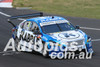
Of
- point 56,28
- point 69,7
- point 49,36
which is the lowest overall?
point 69,7

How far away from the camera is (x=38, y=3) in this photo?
34406mm

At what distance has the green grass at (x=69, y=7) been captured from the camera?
2715cm

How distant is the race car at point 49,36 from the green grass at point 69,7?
1146cm

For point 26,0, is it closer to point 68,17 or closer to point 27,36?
point 68,17

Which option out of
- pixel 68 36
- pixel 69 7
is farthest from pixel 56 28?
pixel 69 7

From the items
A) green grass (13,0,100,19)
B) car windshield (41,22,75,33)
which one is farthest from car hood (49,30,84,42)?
green grass (13,0,100,19)

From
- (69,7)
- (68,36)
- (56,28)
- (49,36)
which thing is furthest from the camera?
(69,7)

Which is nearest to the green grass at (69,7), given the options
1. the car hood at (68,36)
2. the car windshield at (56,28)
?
the car windshield at (56,28)

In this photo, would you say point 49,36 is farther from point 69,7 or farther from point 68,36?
point 69,7

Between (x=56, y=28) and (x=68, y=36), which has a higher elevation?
(x=56, y=28)

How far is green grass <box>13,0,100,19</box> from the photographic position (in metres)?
27.1

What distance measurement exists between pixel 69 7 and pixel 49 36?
1867 cm

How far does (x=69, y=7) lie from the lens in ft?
102

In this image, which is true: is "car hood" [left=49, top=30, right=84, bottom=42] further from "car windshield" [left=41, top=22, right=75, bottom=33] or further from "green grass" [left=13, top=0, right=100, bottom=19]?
"green grass" [left=13, top=0, right=100, bottom=19]
